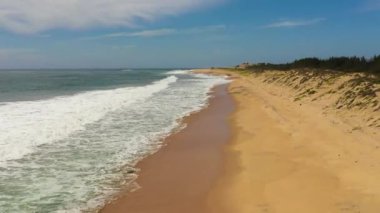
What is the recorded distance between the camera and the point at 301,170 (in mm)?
9180

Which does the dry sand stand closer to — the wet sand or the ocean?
the wet sand

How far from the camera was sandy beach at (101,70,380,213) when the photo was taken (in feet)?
23.7

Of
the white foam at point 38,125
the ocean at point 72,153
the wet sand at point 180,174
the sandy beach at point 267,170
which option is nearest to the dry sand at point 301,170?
the sandy beach at point 267,170

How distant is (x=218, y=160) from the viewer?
10758mm

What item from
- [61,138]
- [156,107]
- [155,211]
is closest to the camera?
[155,211]

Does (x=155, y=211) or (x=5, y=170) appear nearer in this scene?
(x=155, y=211)

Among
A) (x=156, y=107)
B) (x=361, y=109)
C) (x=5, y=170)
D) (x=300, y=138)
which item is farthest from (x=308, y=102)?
(x=5, y=170)

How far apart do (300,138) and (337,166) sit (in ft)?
11.5

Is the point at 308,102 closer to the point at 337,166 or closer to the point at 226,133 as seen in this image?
the point at 226,133

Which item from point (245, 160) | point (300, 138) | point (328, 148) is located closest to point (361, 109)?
point (300, 138)

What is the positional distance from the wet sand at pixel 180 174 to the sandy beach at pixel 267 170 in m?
0.02

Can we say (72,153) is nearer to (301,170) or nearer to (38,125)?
(38,125)

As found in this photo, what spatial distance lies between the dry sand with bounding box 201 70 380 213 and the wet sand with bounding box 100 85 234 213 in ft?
1.05

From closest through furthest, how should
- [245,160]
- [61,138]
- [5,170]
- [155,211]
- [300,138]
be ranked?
[155,211], [5,170], [245,160], [300,138], [61,138]
